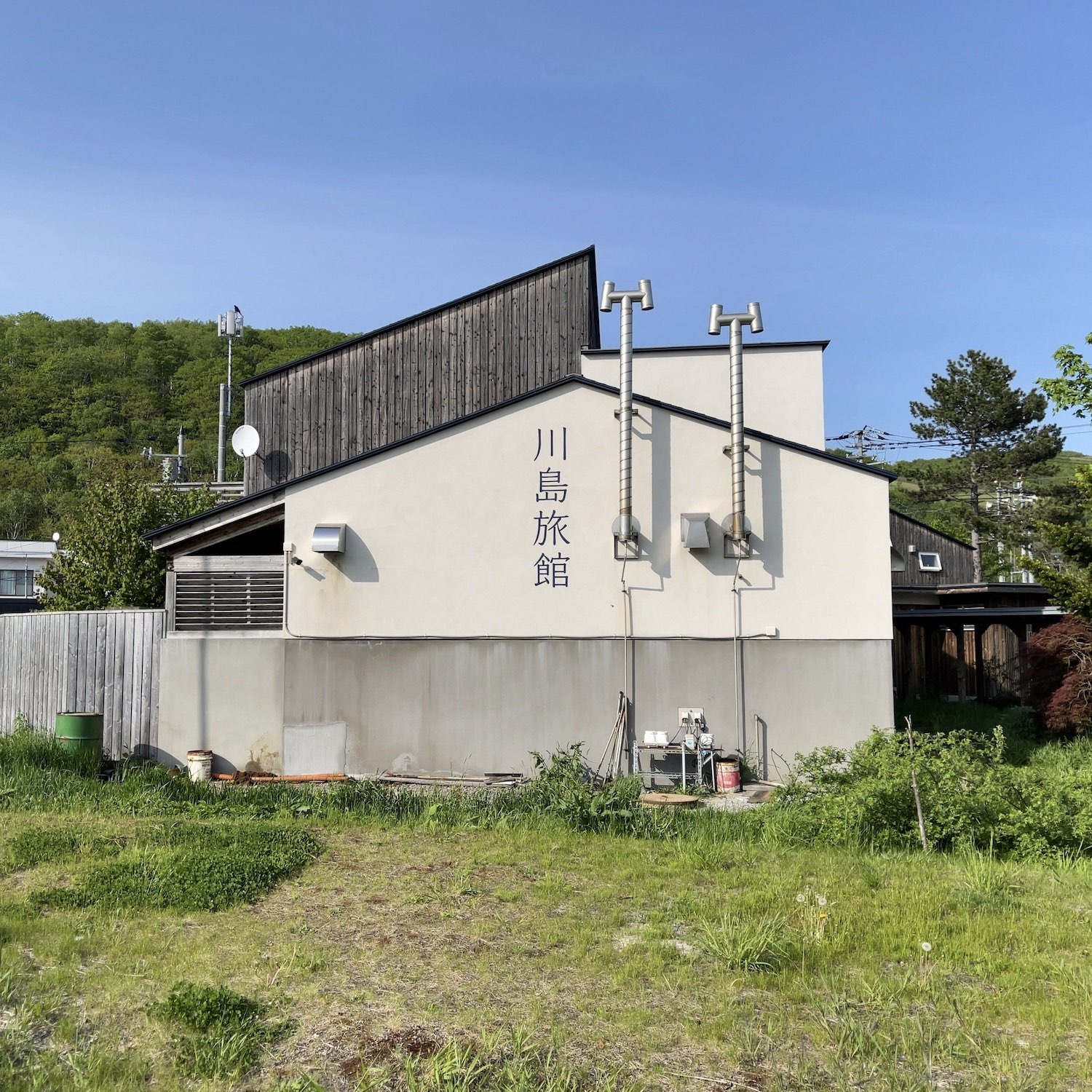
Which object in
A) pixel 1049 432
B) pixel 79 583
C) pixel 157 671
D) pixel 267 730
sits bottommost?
pixel 267 730

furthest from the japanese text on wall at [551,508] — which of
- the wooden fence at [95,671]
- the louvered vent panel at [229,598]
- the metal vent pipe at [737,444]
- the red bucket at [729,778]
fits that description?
the wooden fence at [95,671]

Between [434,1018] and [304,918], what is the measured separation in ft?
6.48

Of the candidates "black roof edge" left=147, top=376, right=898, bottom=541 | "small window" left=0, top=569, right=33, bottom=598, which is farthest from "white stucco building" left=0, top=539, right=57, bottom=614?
"black roof edge" left=147, top=376, right=898, bottom=541

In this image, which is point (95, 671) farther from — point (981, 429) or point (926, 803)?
point (981, 429)

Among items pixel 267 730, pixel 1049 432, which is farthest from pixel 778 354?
pixel 1049 432

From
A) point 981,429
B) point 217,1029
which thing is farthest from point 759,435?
point 981,429

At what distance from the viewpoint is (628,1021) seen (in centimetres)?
498

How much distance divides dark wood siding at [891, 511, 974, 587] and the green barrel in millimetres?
23926

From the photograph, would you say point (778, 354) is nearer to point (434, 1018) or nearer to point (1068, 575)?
point (1068, 575)

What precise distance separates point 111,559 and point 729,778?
11619 mm

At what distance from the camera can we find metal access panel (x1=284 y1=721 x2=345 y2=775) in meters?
12.4

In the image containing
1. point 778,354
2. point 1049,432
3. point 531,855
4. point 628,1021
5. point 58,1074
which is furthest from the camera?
point 1049,432

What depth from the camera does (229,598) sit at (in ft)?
41.9

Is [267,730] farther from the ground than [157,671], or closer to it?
closer to it
